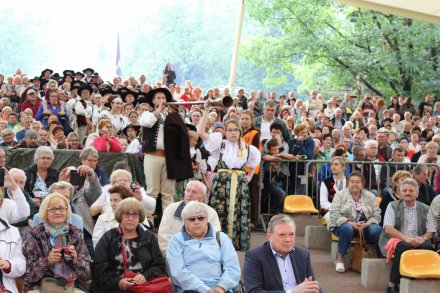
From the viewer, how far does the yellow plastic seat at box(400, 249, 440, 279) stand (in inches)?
371

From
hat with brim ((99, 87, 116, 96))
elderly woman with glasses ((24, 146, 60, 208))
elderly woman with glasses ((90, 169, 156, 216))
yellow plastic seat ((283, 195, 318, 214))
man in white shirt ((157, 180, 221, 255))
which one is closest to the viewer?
man in white shirt ((157, 180, 221, 255))

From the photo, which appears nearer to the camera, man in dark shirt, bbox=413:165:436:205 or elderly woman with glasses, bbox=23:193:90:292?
elderly woman with glasses, bbox=23:193:90:292

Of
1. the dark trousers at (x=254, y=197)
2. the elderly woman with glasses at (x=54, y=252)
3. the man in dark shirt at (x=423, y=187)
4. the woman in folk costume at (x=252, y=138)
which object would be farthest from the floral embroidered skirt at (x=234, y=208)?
the elderly woman with glasses at (x=54, y=252)

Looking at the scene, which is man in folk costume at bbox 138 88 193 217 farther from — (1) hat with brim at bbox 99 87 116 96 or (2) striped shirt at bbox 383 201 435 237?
(1) hat with brim at bbox 99 87 116 96

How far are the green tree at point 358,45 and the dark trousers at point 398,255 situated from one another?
1787 centimetres

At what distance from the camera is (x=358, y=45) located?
29.1 meters

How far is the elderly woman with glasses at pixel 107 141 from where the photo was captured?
505 inches

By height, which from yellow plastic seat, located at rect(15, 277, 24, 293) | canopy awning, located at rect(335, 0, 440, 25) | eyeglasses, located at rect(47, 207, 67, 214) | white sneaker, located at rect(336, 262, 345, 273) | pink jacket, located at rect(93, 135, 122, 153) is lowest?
white sneaker, located at rect(336, 262, 345, 273)

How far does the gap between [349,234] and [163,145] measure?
241 centimetres

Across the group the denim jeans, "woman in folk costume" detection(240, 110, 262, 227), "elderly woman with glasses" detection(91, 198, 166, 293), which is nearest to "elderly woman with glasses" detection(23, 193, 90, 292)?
"elderly woman with glasses" detection(91, 198, 166, 293)

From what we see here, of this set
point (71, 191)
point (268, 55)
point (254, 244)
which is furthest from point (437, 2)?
point (268, 55)

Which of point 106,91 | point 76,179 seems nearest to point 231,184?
point 76,179

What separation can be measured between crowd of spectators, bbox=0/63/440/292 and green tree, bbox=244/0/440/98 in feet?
28.2

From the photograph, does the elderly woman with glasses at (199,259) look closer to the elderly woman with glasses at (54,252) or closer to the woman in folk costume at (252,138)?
the elderly woman with glasses at (54,252)
